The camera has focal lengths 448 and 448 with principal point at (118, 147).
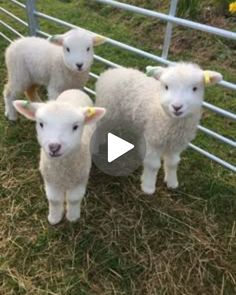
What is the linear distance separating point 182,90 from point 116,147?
2.76ft

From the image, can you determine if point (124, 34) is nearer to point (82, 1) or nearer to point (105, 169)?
point (82, 1)

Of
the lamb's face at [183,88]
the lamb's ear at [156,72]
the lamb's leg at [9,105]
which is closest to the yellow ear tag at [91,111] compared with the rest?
the lamb's face at [183,88]

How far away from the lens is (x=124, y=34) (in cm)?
600

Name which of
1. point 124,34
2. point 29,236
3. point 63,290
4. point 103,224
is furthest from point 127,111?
point 124,34

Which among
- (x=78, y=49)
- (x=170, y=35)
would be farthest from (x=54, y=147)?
(x=170, y=35)

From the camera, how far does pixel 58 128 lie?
97.9 inches

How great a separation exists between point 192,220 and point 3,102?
2302 millimetres

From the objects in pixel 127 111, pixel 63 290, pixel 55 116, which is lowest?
pixel 63 290

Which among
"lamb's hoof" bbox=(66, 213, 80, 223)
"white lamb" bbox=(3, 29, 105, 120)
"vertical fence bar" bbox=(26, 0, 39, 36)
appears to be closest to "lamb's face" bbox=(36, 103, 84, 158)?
"lamb's hoof" bbox=(66, 213, 80, 223)

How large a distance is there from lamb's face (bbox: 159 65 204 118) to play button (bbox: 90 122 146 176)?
636 millimetres

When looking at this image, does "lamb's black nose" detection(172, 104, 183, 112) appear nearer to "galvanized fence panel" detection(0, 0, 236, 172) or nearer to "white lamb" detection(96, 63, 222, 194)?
"white lamb" detection(96, 63, 222, 194)

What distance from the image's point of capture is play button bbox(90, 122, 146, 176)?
11.3 feet

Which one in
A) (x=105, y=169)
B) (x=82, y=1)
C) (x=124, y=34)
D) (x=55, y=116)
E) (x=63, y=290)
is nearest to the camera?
(x=55, y=116)

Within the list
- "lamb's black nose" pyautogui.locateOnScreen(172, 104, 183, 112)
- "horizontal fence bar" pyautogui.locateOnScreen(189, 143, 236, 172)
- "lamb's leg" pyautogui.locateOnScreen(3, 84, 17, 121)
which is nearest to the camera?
"lamb's black nose" pyautogui.locateOnScreen(172, 104, 183, 112)
